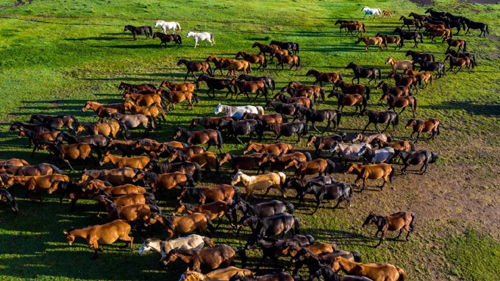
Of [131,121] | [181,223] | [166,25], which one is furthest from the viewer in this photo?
[166,25]

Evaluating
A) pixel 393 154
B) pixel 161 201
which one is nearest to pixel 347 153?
pixel 393 154

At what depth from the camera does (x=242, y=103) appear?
695 inches

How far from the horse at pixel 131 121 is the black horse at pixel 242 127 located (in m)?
2.85

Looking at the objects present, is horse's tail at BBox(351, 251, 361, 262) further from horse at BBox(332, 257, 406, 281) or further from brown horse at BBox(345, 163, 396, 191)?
brown horse at BBox(345, 163, 396, 191)

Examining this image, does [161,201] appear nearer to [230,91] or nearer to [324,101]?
[230,91]

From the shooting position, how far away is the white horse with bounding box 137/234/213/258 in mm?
8781

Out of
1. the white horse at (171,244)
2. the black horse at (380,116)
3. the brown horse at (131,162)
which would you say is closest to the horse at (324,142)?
the black horse at (380,116)

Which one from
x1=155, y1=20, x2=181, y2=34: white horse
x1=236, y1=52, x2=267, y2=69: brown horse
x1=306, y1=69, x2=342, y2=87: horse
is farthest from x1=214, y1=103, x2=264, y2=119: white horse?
x1=155, y1=20, x2=181, y2=34: white horse

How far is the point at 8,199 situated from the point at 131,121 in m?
5.00

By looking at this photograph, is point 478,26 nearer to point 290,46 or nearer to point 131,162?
point 290,46

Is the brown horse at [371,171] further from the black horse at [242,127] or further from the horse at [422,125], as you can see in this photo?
the black horse at [242,127]

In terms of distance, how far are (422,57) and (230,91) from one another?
1164cm

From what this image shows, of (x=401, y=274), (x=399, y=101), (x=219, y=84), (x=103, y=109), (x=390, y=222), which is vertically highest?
(x=399, y=101)

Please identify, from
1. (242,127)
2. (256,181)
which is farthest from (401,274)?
(242,127)
